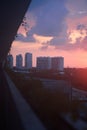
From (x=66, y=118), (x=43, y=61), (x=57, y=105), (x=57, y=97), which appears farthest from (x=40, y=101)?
(x=43, y=61)

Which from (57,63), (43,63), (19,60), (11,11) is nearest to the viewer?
(11,11)

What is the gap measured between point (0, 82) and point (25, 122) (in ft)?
17.8

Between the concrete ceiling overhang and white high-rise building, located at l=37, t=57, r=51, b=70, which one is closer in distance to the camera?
the concrete ceiling overhang

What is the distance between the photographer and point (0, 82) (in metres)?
9.64

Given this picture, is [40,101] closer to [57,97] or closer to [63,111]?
[57,97]

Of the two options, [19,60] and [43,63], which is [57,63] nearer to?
[19,60]

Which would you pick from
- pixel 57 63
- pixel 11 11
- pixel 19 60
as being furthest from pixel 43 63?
pixel 11 11

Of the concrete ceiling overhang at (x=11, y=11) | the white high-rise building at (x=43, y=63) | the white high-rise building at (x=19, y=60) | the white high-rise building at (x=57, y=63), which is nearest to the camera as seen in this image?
the concrete ceiling overhang at (x=11, y=11)

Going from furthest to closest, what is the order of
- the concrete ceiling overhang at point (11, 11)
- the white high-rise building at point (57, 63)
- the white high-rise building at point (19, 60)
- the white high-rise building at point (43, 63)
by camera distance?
the white high-rise building at point (43, 63) < the white high-rise building at point (19, 60) < the white high-rise building at point (57, 63) < the concrete ceiling overhang at point (11, 11)

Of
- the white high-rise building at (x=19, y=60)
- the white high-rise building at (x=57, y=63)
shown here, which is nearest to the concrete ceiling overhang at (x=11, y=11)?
the white high-rise building at (x=57, y=63)

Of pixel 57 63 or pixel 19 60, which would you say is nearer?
pixel 57 63

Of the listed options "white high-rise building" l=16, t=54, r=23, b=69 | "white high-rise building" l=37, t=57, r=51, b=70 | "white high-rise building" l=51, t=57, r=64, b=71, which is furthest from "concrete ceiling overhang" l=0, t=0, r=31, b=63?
"white high-rise building" l=37, t=57, r=51, b=70

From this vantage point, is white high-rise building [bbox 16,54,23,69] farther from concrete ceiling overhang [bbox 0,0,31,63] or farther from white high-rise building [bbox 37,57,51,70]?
concrete ceiling overhang [bbox 0,0,31,63]

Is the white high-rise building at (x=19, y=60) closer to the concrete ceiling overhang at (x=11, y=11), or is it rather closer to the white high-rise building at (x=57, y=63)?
the white high-rise building at (x=57, y=63)
